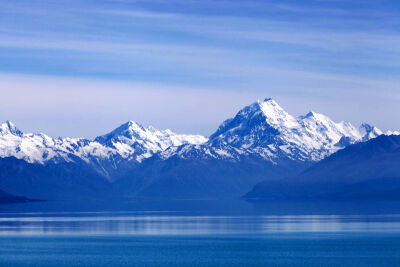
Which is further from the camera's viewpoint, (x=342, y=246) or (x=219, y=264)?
(x=342, y=246)

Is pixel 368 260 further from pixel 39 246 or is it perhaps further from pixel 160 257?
pixel 39 246

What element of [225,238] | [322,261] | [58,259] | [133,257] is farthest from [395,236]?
[58,259]

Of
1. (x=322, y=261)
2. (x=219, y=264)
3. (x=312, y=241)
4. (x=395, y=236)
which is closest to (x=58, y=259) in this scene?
(x=219, y=264)

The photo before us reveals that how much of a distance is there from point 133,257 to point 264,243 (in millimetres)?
29292

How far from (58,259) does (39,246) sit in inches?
750

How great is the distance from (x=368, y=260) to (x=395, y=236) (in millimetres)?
38531

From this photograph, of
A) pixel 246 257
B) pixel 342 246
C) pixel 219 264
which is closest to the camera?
pixel 219 264

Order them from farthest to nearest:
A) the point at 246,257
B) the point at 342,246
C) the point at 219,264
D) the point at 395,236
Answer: the point at 395,236 < the point at 342,246 < the point at 246,257 < the point at 219,264

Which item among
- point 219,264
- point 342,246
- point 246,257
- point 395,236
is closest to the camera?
point 219,264

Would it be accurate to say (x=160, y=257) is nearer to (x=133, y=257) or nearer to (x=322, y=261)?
(x=133, y=257)

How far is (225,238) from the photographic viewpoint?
167 meters

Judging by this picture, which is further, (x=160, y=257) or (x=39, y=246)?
(x=39, y=246)

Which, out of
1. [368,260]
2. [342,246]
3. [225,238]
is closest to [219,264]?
[368,260]

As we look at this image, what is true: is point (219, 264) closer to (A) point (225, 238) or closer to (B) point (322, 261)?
(B) point (322, 261)
